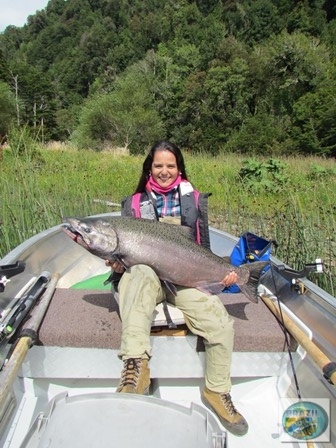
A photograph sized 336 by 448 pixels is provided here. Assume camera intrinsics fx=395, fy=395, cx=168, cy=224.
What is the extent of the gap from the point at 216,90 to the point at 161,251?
1490 inches

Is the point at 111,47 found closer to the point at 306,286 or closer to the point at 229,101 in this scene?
the point at 229,101

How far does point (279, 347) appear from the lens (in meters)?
2.22

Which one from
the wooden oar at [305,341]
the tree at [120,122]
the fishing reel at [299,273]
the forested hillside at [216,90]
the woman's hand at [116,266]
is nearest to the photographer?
the wooden oar at [305,341]

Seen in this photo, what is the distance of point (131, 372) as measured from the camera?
1855mm

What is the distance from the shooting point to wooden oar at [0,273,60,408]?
164 cm

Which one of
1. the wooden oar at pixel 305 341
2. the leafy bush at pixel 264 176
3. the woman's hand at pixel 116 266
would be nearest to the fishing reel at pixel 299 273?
the wooden oar at pixel 305 341

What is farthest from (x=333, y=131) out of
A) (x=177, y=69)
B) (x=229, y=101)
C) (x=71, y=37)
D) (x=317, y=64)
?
(x=71, y=37)

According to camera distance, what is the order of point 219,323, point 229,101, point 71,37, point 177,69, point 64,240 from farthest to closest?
point 71,37
point 177,69
point 229,101
point 64,240
point 219,323

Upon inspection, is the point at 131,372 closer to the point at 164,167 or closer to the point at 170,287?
the point at 170,287

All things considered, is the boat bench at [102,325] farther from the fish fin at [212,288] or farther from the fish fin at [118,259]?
the fish fin at [118,259]

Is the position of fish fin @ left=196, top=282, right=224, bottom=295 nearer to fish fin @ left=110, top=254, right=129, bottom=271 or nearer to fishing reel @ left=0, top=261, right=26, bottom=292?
fish fin @ left=110, top=254, right=129, bottom=271

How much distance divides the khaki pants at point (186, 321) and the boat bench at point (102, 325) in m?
0.14

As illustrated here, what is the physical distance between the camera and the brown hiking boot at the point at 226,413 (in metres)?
1.97

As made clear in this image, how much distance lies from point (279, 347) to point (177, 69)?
4712 cm
